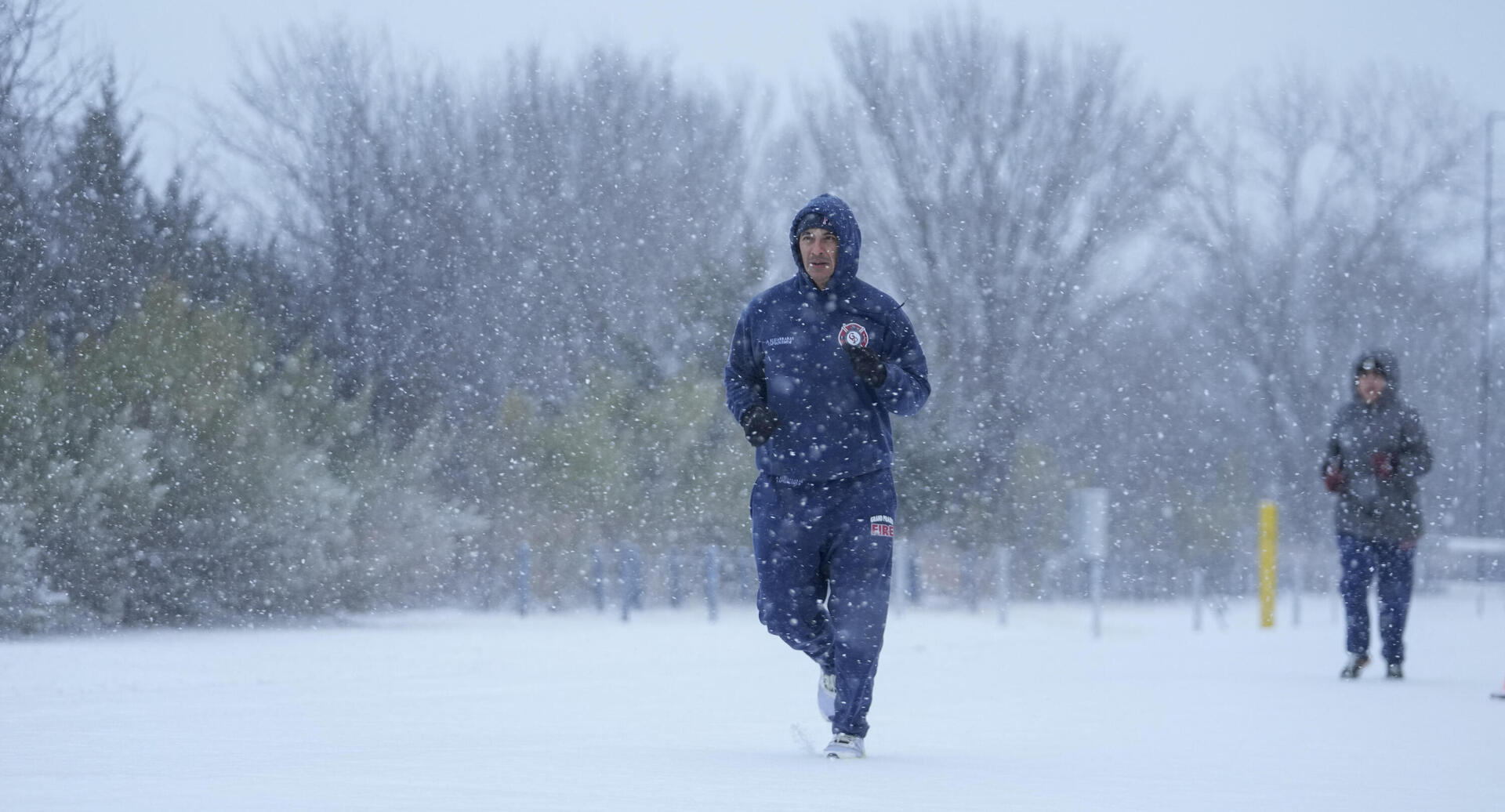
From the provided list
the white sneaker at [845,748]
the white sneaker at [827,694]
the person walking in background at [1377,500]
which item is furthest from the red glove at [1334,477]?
the white sneaker at [845,748]

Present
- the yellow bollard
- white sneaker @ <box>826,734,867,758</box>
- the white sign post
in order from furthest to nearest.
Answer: the white sign post
the yellow bollard
white sneaker @ <box>826,734,867,758</box>

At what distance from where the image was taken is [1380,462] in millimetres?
10930

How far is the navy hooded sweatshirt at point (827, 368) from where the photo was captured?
637 centimetres

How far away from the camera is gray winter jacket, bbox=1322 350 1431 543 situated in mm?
10781

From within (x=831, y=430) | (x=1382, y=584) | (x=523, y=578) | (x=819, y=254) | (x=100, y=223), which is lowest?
(x=523, y=578)

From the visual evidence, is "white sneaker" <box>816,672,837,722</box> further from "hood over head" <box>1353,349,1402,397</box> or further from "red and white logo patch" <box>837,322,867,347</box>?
"hood over head" <box>1353,349,1402,397</box>

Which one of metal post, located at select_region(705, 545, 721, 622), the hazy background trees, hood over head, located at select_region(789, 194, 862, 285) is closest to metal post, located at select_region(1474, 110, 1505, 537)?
the hazy background trees

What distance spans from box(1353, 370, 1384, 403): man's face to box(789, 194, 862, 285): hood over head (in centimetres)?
535

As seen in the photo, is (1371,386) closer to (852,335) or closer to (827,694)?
(827,694)

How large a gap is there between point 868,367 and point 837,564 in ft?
2.07

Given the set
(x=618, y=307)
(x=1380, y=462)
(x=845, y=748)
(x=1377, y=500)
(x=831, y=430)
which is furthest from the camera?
(x=618, y=307)

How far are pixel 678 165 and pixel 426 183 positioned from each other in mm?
5258

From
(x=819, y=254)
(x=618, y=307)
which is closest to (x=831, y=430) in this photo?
(x=819, y=254)

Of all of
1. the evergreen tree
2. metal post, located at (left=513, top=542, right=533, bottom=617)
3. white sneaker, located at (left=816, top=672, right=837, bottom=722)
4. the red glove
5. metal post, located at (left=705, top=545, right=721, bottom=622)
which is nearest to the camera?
white sneaker, located at (left=816, top=672, right=837, bottom=722)
